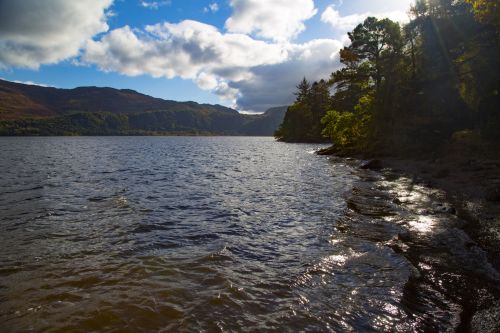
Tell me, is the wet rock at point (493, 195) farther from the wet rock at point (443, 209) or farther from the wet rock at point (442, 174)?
the wet rock at point (442, 174)

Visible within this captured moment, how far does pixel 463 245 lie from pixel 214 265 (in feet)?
26.5

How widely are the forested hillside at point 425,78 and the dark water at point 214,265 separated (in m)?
16.6

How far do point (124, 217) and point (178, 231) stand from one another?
3924 mm

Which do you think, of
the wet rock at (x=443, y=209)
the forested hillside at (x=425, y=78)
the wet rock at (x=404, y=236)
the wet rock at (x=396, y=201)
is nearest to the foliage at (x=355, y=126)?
the forested hillside at (x=425, y=78)

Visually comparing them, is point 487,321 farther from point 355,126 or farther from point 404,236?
point 355,126

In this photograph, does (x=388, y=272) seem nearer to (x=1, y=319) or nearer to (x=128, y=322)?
(x=128, y=322)

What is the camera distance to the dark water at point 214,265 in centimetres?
717

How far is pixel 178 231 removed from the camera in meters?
14.0

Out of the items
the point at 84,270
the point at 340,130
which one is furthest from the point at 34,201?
the point at 340,130

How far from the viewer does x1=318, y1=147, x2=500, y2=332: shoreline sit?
7294mm

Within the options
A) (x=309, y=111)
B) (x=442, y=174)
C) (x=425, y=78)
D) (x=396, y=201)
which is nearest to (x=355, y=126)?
(x=425, y=78)

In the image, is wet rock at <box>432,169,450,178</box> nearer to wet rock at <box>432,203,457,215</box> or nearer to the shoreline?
the shoreline

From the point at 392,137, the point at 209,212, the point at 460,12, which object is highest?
the point at 460,12

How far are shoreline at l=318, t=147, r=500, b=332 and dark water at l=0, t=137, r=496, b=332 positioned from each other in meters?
0.21
